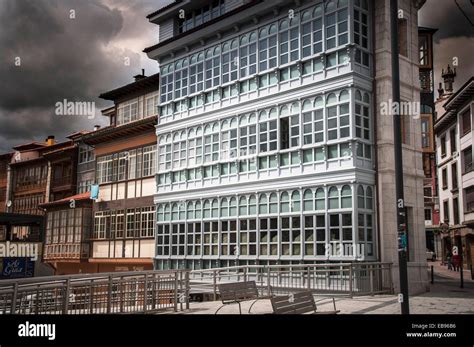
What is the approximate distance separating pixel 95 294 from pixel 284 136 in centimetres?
1054

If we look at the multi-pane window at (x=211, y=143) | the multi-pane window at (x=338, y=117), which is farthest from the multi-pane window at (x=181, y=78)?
the multi-pane window at (x=338, y=117)

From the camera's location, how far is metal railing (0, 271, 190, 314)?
9914 mm

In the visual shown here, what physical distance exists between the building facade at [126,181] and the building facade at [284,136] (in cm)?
309

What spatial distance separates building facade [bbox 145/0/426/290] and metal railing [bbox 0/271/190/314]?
20.4 feet

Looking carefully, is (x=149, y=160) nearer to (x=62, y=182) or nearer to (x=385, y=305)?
(x=62, y=182)

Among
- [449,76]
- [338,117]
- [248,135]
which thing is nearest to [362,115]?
[338,117]

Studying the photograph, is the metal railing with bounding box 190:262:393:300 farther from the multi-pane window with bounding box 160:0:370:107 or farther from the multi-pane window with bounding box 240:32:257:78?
the multi-pane window with bounding box 240:32:257:78

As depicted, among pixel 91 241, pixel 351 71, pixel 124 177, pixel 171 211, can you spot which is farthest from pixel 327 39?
pixel 91 241

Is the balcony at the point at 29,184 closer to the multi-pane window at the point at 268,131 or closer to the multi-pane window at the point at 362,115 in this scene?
the multi-pane window at the point at 268,131

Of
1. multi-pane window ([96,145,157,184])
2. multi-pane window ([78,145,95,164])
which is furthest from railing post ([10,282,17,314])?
multi-pane window ([78,145,95,164])

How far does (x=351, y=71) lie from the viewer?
18.4m

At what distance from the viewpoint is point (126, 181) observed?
3011 cm
